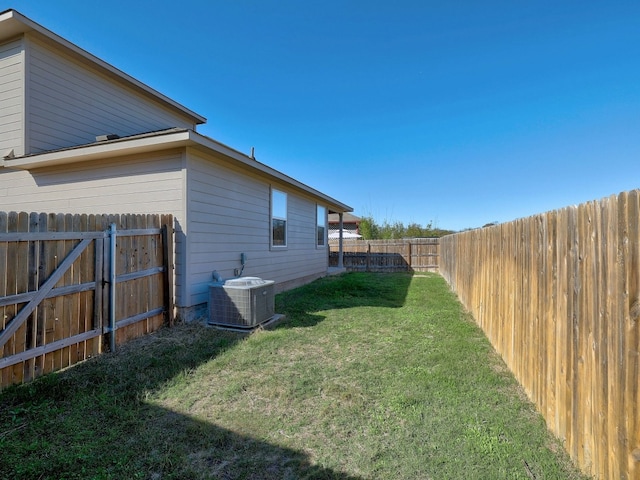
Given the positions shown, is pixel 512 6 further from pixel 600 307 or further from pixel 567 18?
pixel 600 307

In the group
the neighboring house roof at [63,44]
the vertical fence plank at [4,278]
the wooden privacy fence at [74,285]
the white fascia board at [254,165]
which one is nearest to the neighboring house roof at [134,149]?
the white fascia board at [254,165]

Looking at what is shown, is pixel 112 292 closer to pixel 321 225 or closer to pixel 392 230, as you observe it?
pixel 321 225

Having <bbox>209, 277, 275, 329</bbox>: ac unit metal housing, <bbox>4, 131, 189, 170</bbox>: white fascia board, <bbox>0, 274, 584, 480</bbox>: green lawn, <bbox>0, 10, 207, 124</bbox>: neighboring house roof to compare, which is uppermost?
<bbox>0, 10, 207, 124</bbox>: neighboring house roof

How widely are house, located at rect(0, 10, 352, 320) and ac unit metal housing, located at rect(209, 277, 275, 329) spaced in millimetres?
447

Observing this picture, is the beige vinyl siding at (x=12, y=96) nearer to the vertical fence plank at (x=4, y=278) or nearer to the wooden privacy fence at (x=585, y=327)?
the vertical fence plank at (x=4, y=278)

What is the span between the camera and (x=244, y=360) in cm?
388

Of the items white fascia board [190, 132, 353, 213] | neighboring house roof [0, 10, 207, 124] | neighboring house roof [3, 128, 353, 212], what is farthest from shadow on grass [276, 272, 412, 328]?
neighboring house roof [0, 10, 207, 124]

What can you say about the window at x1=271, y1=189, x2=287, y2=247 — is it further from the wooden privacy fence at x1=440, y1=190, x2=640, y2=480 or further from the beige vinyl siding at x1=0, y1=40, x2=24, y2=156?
the wooden privacy fence at x1=440, y1=190, x2=640, y2=480

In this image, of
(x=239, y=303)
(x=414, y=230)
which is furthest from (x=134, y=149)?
(x=414, y=230)

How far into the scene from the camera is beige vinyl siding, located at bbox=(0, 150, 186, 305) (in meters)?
5.27

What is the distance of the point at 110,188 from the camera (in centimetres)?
577

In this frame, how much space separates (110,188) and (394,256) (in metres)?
13.9

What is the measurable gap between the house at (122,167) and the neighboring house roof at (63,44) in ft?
0.07

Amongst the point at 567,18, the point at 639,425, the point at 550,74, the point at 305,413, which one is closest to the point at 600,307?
the point at 639,425
